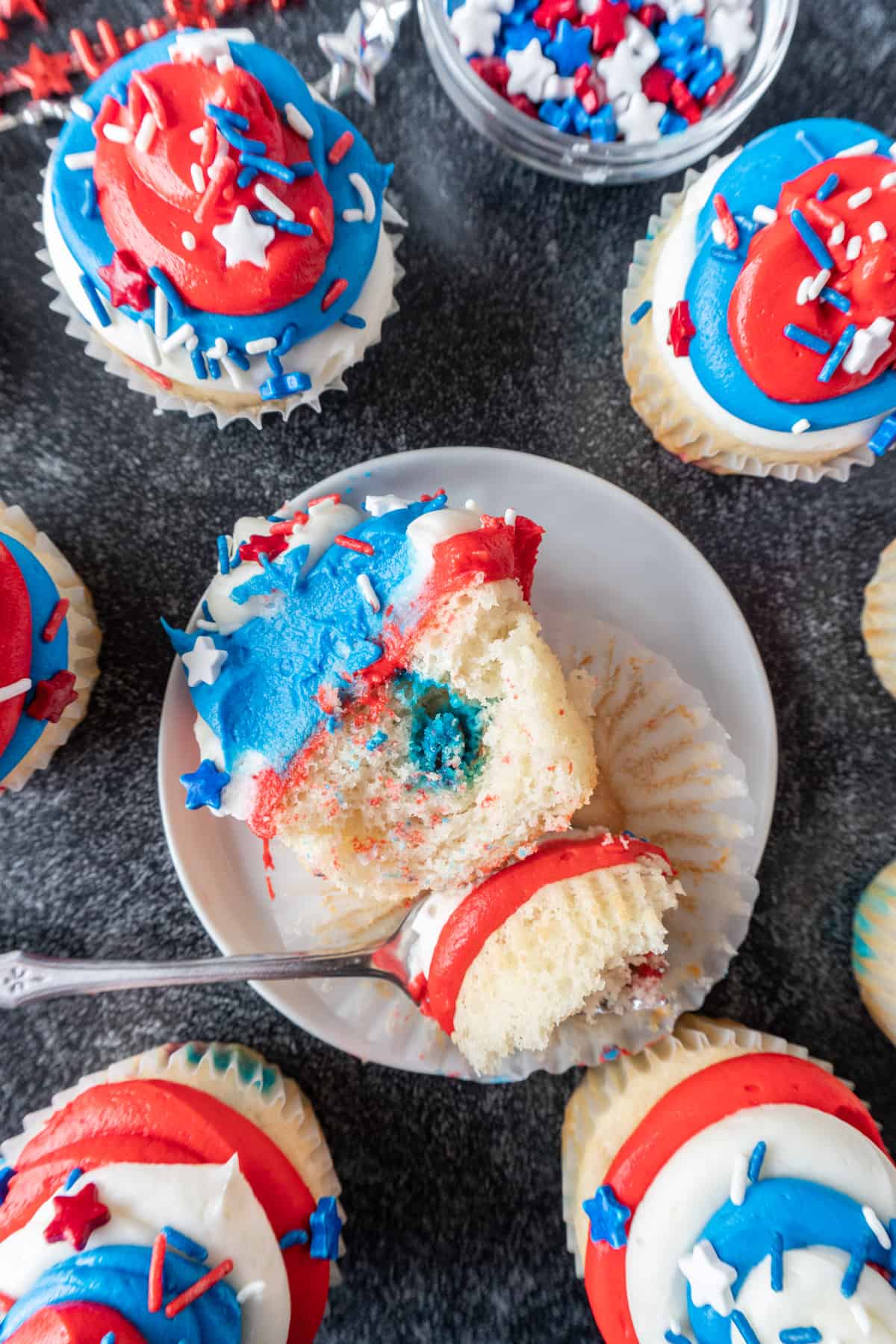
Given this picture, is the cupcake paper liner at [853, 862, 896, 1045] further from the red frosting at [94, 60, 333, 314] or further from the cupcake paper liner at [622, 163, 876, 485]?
the red frosting at [94, 60, 333, 314]

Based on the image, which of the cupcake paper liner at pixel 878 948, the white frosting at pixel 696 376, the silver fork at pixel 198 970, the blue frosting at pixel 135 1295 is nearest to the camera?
the blue frosting at pixel 135 1295

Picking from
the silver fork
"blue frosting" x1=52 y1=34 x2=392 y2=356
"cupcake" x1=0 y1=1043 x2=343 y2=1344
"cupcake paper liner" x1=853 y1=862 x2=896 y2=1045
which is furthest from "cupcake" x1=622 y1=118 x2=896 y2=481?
"cupcake" x1=0 y1=1043 x2=343 y2=1344

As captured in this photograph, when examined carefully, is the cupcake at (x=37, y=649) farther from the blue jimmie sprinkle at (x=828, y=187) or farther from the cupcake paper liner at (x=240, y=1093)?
the blue jimmie sprinkle at (x=828, y=187)

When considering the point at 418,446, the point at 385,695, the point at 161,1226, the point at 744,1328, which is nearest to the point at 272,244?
the point at 418,446

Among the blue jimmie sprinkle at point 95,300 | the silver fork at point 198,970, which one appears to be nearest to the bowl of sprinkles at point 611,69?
the blue jimmie sprinkle at point 95,300

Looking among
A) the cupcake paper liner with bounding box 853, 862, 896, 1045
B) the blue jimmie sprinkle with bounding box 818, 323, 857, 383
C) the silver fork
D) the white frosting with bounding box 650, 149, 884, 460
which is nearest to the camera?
the blue jimmie sprinkle with bounding box 818, 323, 857, 383

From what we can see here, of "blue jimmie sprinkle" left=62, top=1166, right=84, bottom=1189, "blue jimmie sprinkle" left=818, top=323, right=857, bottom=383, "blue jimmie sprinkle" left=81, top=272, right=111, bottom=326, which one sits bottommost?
"blue jimmie sprinkle" left=62, top=1166, right=84, bottom=1189

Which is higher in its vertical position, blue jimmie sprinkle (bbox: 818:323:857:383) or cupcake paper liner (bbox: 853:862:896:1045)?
blue jimmie sprinkle (bbox: 818:323:857:383)
